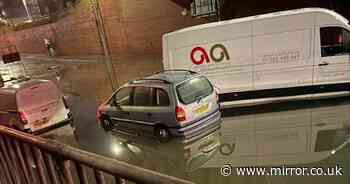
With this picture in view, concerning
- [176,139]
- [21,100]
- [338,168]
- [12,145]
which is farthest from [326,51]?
[21,100]

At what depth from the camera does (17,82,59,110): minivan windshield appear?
9.39 m

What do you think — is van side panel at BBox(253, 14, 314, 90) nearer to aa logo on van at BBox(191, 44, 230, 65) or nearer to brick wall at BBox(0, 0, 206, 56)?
aa logo on van at BBox(191, 44, 230, 65)

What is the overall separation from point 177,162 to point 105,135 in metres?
3.03

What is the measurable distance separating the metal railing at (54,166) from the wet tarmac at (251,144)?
11.9ft

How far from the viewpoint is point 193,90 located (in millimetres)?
7766

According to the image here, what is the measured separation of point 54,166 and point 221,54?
25.1 ft

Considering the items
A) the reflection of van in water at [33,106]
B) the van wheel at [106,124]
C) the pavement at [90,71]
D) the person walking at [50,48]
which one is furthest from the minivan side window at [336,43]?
the person walking at [50,48]

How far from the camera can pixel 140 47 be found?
64.9 ft

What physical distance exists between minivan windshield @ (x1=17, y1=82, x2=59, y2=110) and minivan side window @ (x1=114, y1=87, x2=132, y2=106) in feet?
7.13

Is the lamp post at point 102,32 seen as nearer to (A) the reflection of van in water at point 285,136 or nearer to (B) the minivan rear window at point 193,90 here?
(B) the minivan rear window at point 193,90

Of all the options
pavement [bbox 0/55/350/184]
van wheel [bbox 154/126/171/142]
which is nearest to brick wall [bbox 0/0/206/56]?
pavement [bbox 0/55/350/184]

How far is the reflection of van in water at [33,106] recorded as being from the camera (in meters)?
9.41

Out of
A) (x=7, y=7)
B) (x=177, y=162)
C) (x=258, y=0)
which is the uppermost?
(x=7, y=7)

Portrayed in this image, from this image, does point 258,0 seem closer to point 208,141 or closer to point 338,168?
point 208,141
